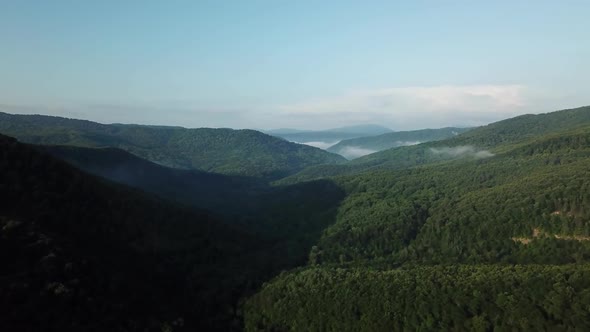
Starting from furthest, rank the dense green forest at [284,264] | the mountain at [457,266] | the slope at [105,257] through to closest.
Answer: the mountain at [457,266], the dense green forest at [284,264], the slope at [105,257]

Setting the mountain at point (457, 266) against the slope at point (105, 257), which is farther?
the mountain at point (457, 266)

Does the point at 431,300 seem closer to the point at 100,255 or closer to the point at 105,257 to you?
the point at 105,257

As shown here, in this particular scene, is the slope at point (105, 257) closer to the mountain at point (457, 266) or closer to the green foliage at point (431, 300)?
the green foliage at point (431, 300)

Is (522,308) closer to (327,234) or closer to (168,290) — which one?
(168,290)

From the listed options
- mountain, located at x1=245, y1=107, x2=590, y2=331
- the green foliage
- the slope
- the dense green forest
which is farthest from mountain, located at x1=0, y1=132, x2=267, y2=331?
mountain, located at x1=245, y1=107, x2=590, y2=331

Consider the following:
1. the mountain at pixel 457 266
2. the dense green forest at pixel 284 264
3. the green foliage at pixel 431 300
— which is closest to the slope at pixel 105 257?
the dense green forest at pixel 284 264

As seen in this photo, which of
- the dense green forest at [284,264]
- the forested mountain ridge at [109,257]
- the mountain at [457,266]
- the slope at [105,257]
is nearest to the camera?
the slope at [105,257]

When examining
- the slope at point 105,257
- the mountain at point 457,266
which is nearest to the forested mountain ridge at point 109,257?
the slope at point 105,257

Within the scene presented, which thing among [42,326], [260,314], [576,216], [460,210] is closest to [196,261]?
[260,314]
